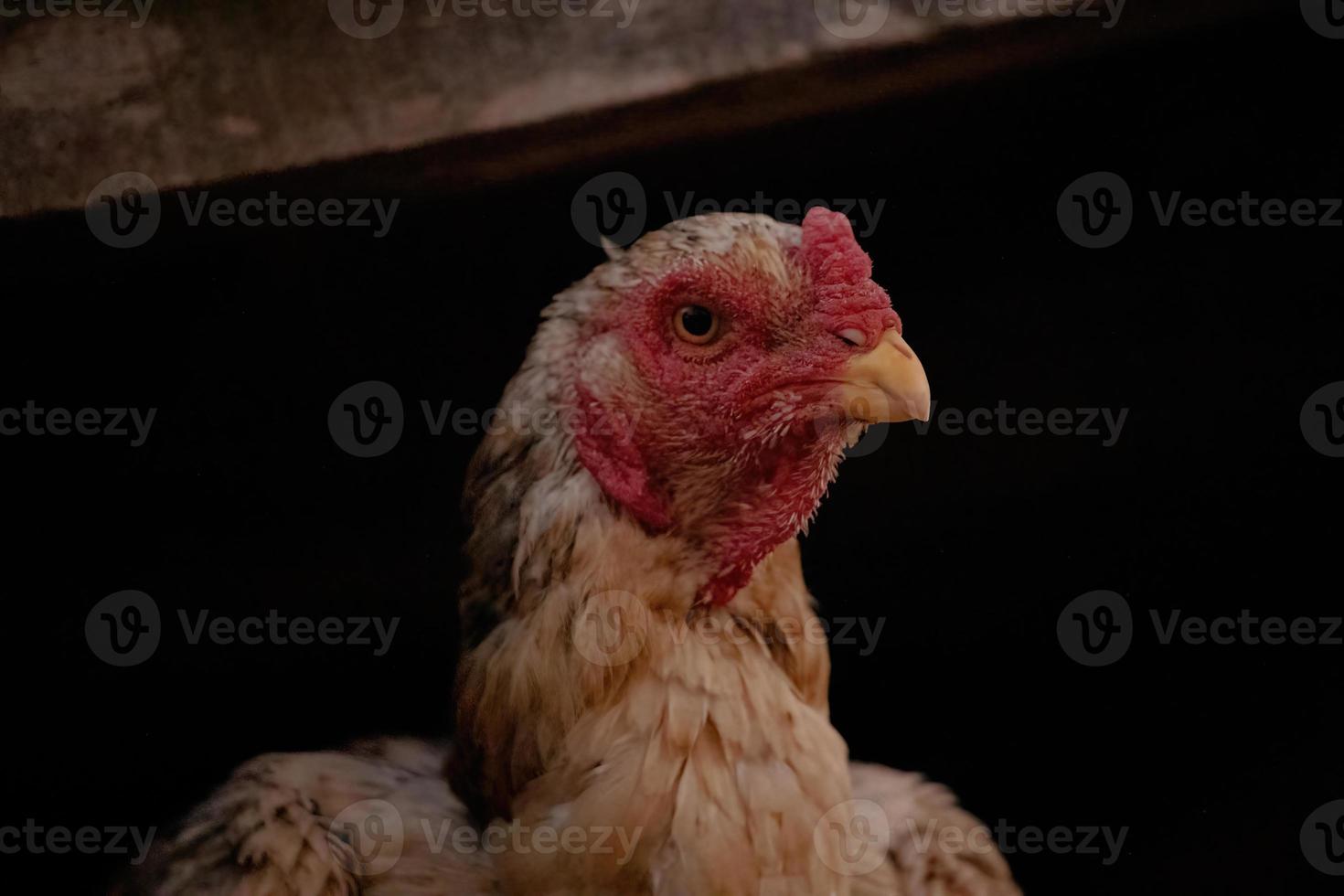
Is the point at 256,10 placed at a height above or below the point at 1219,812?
above

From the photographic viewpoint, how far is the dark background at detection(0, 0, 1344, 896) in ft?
5.75

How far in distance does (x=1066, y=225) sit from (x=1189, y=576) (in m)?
0.85

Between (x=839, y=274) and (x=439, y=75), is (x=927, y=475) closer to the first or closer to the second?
(x=839, y=274)

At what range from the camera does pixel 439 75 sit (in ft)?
4.28

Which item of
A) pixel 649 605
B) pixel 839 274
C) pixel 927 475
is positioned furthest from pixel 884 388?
pixel 927 475

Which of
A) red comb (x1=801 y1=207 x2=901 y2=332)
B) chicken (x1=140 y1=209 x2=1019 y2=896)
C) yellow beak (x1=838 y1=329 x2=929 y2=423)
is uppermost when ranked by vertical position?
red comb (x1=801 y1=207 x2=901 y2=332)

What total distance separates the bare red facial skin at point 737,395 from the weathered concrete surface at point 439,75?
0.21 meters

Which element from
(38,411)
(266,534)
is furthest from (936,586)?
(38,411)

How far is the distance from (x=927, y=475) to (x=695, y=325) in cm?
102

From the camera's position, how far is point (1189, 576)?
221 cm

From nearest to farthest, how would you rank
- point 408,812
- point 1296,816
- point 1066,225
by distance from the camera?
point 408,812 → point 1066,225 → point 1296,816

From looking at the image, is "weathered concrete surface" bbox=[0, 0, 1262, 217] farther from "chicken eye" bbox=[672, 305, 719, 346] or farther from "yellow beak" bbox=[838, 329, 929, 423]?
"yellow beak" bbox=[838, 329, 929, 423]

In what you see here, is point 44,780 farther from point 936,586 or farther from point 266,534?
point 936,586

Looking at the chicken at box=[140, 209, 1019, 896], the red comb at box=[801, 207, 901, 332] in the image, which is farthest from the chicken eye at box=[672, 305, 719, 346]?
the red comb at box=[801, 207, 901, 332]
